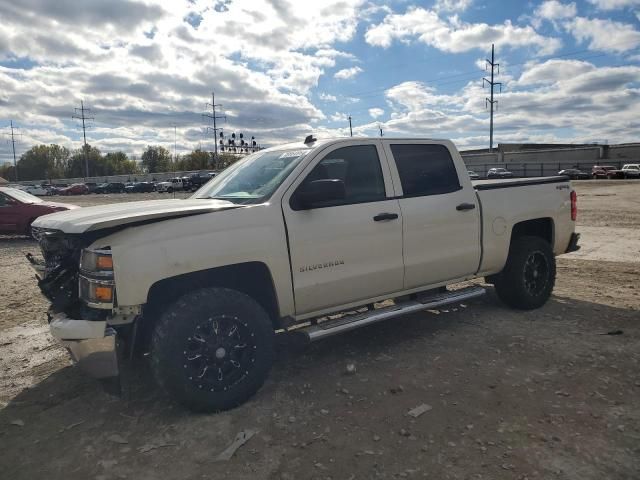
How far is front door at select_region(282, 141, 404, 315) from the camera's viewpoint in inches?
150

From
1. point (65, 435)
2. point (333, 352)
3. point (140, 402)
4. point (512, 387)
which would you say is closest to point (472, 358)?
point (512, 387)

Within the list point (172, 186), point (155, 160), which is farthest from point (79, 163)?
point (172, 186)

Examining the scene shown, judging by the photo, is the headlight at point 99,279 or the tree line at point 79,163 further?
the tree line at point 79,163

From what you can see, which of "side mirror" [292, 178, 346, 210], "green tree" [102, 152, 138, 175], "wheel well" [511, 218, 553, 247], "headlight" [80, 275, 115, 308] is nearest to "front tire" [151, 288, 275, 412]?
A: "headlight" [80, 275, 115, 308]

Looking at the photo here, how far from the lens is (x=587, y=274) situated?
7305mm

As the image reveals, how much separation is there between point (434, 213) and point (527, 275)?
5.64 ft

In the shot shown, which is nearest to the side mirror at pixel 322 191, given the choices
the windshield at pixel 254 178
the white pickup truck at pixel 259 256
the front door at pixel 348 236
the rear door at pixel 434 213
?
the white pickup truck at pixel 259 256

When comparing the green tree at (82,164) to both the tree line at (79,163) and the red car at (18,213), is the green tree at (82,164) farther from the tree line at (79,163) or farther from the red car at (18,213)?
the red car at (18,213)

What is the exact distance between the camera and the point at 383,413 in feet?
11.2

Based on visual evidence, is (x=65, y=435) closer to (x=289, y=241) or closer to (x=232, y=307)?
(x=232, y=307)

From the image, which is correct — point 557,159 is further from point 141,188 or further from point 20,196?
point 20,196

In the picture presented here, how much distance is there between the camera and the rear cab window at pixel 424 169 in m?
4.57

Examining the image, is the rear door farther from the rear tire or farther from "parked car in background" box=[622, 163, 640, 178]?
"parked car in background" box=[622, 163, 640, 178]

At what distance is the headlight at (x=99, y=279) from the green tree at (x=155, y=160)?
13185 centimetres
